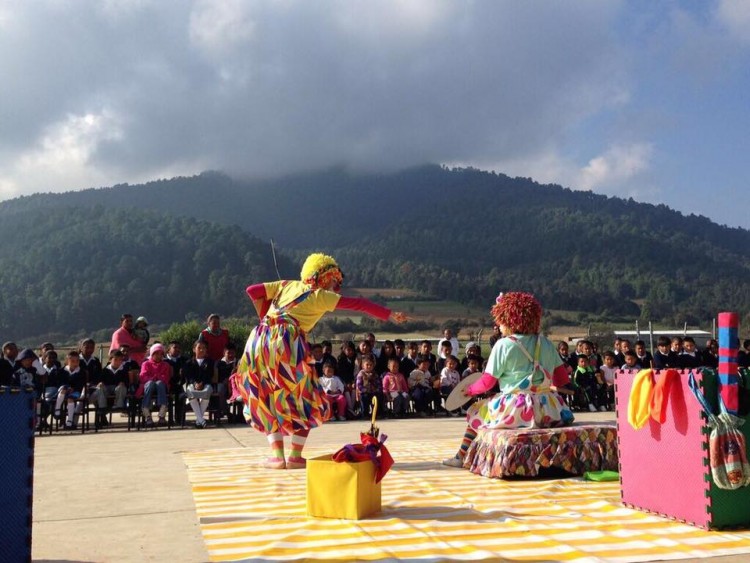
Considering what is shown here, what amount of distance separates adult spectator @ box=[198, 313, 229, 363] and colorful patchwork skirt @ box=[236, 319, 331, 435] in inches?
210

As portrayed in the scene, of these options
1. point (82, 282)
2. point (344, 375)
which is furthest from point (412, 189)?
point (344, 375)

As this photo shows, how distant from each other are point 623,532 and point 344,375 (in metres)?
9.24

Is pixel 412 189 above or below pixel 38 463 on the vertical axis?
above

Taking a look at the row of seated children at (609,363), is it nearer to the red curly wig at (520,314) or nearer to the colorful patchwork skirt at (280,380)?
the red curly wig at (520,314)

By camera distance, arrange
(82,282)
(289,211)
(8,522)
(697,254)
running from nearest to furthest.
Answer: (8,522) < (82,282) < (697,254) < (289,211)

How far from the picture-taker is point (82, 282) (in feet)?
244

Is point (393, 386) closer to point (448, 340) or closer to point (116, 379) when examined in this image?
point (448, 340)

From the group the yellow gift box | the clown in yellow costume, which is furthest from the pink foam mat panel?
the clown in yellow costume

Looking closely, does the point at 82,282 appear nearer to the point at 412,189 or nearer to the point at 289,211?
the point at 289,211

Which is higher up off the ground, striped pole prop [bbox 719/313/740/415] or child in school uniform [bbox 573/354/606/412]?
striped pole prop [bbox 719/313/740/415]

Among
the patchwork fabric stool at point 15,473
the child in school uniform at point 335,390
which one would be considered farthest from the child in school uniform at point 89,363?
the patchwork fabric stool at point 15,473

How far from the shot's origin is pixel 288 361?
6.45 meters

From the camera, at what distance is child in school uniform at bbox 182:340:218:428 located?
1112cm

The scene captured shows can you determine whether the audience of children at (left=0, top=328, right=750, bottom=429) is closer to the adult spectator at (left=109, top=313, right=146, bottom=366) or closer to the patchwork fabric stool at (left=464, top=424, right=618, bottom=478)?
the adult spectator at (left=109, top=313, right=146, bottom=366)
